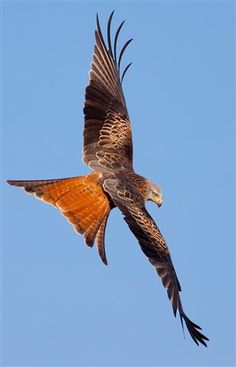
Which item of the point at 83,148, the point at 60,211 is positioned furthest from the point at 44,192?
the point at 83,148

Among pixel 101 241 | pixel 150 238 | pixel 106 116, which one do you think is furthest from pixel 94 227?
pixel 106 116

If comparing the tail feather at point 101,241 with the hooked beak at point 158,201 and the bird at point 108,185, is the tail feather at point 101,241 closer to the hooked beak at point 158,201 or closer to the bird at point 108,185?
the bird at point 108,185

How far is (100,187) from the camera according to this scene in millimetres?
15508

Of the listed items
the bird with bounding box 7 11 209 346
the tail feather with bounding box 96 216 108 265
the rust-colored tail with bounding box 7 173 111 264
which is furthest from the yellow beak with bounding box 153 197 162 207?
the tail feather with bounding box 96 216 108 265

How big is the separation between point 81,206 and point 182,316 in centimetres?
248

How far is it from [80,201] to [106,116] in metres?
2.23

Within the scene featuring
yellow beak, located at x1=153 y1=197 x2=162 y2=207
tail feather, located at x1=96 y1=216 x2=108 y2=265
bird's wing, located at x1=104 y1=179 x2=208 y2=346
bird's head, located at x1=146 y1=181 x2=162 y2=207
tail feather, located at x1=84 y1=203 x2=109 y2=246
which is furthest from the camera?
yellow beak, located at x1=153 y1=197 x2=162 y2=207

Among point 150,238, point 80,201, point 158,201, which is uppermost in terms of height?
point 158,201

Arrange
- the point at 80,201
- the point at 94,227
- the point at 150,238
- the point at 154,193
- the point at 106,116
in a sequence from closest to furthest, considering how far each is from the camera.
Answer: the point at 150,238 → the point at 94,227 → the point at 80,201 → the point at 154,193 → the point at 106,116

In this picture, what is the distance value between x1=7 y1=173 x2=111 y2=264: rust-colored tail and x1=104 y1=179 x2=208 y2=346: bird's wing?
0.25 m

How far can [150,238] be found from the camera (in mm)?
14781

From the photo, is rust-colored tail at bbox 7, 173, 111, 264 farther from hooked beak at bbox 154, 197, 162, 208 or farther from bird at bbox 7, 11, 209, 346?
hooked beak at bbox 154, 197, 162, 208

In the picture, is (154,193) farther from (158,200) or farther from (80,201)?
(80,201)

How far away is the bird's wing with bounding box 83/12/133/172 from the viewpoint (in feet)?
53.4
